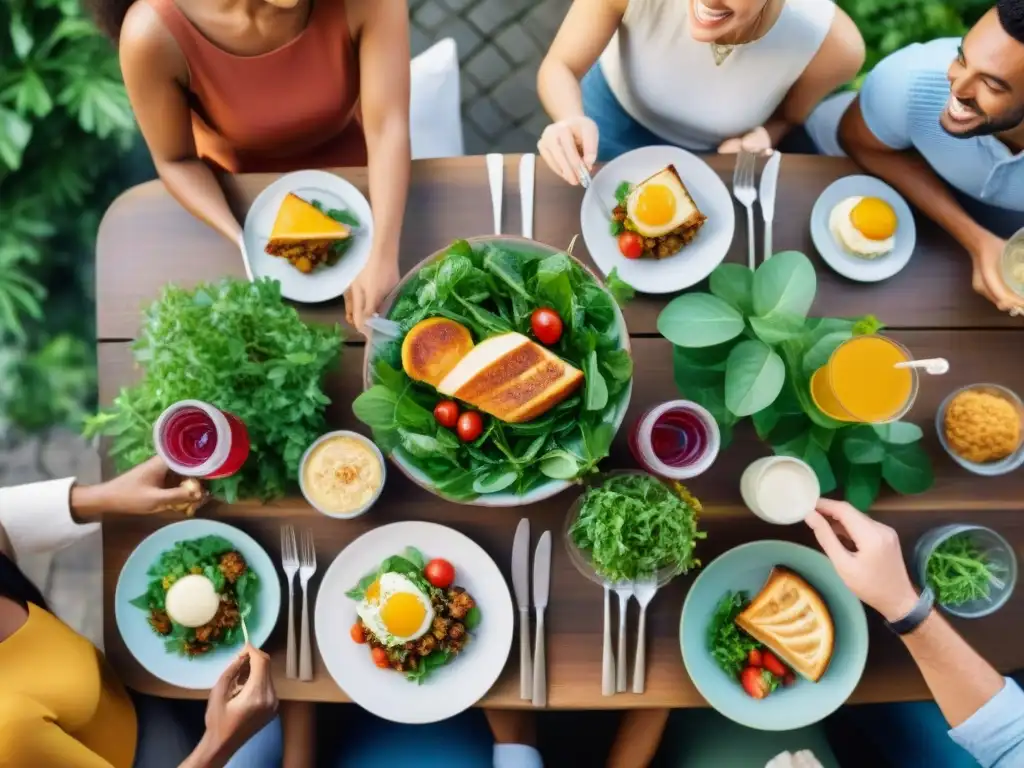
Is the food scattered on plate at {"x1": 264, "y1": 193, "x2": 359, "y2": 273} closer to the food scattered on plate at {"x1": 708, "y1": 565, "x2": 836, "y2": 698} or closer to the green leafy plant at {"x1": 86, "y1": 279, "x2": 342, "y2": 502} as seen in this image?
the green leafy plant at {"x1": 86, "y1": 279, "x2": 342, "y2": 502}

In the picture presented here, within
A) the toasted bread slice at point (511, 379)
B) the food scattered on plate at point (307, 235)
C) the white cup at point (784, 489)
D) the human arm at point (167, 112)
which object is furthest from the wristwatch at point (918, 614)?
the human arm at point (167, 112)

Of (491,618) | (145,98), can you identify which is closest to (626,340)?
(491,618)

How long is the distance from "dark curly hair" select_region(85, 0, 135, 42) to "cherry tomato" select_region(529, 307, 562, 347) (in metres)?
0.89

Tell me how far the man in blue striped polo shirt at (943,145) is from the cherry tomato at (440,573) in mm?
1048

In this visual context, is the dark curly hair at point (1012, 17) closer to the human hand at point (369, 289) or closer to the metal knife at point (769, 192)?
the metal knife at point (769, 192)

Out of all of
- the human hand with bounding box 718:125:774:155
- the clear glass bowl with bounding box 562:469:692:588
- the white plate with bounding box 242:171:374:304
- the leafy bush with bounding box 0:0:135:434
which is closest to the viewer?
the clear glass bowl with bounding box 562:469:692:588

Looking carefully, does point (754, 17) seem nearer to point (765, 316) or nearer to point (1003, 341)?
point (765, 316)

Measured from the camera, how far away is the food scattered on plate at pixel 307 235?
50.2 inches

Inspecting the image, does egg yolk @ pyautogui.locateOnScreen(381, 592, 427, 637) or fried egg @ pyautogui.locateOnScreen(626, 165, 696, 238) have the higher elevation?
fried egg @ pyautogui.locateOnScreen(626, 165, 696, 238)

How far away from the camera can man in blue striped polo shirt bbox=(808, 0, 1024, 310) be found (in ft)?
4.01

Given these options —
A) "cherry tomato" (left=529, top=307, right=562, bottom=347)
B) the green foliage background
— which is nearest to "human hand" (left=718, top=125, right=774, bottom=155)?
the green foliage background

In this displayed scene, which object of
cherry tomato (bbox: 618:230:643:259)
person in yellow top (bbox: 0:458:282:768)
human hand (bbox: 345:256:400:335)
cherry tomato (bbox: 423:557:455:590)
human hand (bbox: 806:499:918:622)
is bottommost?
person in yellow top (bbox: 0:458:282:768)

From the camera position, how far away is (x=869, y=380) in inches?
43.2

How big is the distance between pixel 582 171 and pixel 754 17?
375mm
